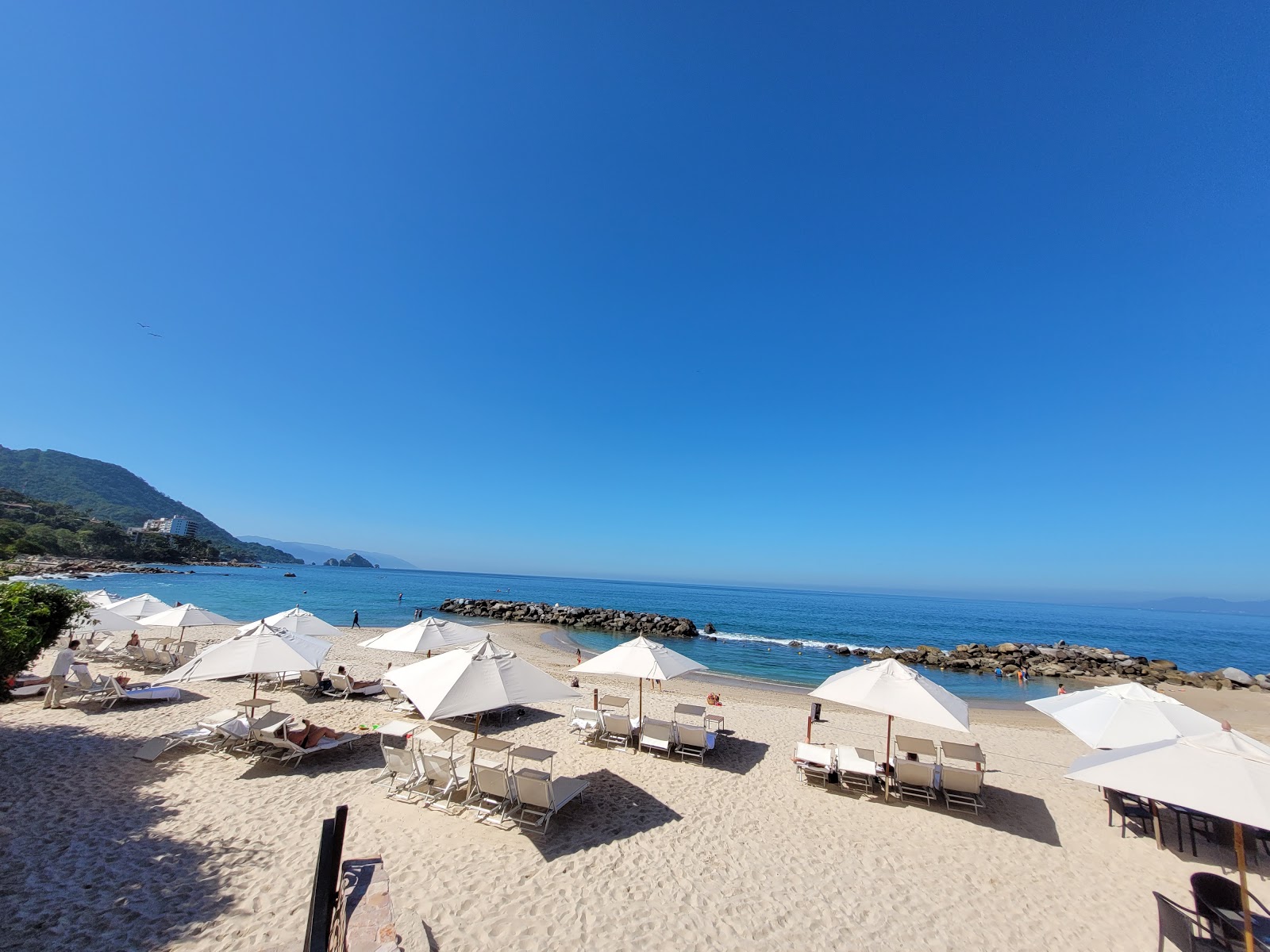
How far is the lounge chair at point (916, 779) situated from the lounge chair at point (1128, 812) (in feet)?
7.83

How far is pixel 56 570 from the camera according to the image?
6531 cm

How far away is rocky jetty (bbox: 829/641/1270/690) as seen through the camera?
30.5 m

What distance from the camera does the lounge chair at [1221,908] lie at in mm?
4574

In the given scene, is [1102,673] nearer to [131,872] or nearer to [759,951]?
[759,951]

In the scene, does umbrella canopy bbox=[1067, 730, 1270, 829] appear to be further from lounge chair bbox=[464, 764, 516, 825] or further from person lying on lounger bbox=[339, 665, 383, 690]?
person lying on lounger bbox=[339, 665, 383, 690]

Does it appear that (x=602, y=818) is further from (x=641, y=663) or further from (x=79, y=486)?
(x=79, y=486)

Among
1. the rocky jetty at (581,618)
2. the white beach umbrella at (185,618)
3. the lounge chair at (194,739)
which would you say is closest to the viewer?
the lounge chair at (194,739)

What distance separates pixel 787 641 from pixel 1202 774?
37647 millimetres

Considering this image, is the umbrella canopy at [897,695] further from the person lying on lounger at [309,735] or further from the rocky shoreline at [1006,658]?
the rocky shoreline at [1006,658]

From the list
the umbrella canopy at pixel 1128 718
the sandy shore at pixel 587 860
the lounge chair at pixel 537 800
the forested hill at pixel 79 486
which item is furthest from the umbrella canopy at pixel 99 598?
the forested hill at pixel 79 486

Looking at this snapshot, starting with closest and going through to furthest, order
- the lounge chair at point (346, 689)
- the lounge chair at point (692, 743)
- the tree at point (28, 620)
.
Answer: the tree at point (28, 620)
the lounge chair at point (692, 743)
the lounge chair at point (346, 689)

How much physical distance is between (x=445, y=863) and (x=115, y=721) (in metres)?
8.63

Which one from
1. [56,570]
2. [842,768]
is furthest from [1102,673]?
[56,570]

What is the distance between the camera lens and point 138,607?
1493cm
